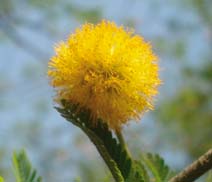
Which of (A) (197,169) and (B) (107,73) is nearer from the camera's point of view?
(A) (197,169)

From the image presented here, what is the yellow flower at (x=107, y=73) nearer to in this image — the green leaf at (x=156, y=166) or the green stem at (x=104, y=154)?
the green stem at (x=104, y=154)

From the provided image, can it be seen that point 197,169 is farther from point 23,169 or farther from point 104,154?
point 23,169

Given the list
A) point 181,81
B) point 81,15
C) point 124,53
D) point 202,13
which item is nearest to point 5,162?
point 81,15

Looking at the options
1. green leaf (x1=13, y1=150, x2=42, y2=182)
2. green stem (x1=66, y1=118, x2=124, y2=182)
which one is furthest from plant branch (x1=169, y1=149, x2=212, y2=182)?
green leaf (x1=13, y1=150, x2=42, y2=182)

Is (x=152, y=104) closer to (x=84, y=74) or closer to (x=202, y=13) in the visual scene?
(x=84, y=74)

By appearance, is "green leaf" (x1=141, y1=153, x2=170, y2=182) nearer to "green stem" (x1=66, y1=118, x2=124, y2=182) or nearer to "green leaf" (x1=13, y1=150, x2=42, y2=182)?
"green stem" (x1=66, y1=118, x2=124, y2=182)

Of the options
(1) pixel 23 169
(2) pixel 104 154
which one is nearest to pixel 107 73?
(2) pixel 104 154
